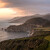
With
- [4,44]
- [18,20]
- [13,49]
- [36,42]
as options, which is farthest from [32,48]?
[18,20]

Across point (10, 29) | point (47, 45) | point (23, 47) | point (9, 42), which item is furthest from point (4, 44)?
point (10, 29)

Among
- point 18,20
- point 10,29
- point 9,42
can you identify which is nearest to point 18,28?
point 10,29

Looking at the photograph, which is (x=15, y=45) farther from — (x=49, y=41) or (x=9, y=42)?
(x=49, y=41)

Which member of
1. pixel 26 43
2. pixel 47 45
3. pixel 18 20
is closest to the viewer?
pixel 47 45

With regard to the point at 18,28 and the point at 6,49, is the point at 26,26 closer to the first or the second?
the point at 18,28

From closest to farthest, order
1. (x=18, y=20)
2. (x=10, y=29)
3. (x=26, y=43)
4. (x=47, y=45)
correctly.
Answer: (x=47, y=45)
(x=26, y=43)
(x=10, y=29)
(x=18, y=20)

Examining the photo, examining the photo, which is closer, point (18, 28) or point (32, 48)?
point (32, 48)

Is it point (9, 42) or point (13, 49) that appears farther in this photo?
point (9, 42)
